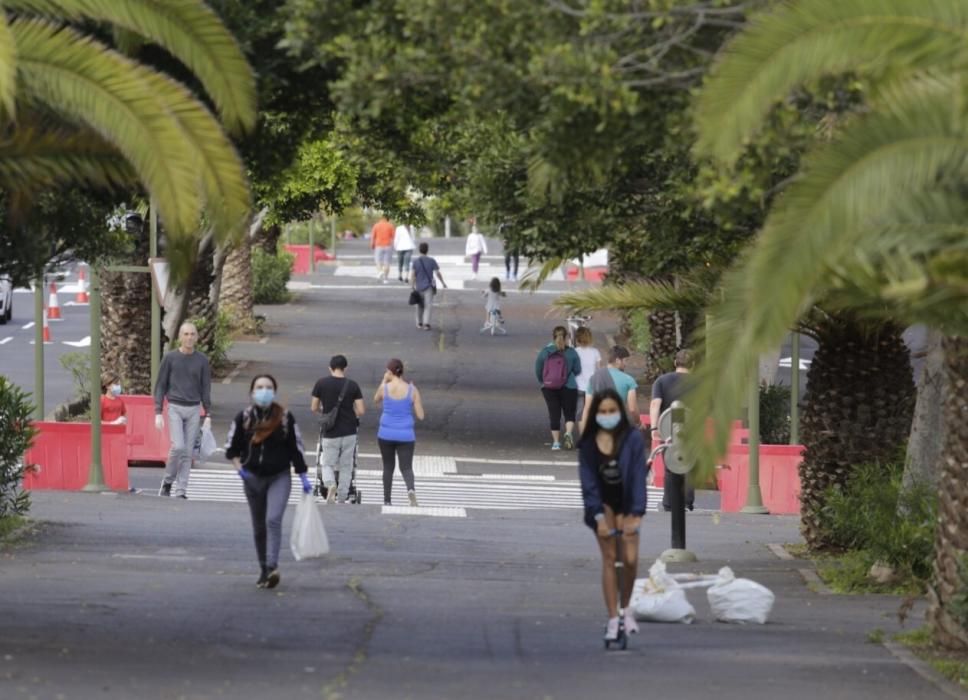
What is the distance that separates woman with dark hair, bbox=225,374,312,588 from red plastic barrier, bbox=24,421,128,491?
745 centimetres

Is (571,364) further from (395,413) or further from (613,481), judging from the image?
(613,481)

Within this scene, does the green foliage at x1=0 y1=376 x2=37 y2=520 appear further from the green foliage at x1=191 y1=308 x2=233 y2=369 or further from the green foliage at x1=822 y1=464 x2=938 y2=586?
the green foliage at x1=191 y1=308 x2=233 y2=369

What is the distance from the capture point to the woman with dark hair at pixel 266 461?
13.8 metres

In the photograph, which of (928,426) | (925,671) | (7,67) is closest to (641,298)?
(928,426)

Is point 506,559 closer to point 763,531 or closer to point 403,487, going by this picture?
point 763,531

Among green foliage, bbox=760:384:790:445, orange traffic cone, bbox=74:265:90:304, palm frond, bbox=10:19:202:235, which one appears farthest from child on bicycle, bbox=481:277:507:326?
palm frond, bbox=10:19:202:235

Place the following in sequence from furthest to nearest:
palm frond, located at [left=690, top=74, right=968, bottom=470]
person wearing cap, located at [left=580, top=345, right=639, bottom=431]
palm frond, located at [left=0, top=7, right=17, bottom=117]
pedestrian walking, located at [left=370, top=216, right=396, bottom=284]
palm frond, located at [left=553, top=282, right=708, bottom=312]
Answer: pedestrian walking, located at [left=370, top=216, right=396, bottom=284]
person wearing cap, located at [left=580, top=345, right=639, bottom=431]
palm frond, located at [left=553, top=282, right=708, bottom=312]
palm frond, located at [left=0, top=7, right=17, bottom=117]
palm frond, located at [left=690, top=74, right=968, bottom=470]

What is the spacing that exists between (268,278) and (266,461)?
111 ft

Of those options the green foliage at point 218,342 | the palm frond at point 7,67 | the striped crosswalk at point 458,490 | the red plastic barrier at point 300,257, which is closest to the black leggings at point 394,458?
the striped crosswalk at point 458,490

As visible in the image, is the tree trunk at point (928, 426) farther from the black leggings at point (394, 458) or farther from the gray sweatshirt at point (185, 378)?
the gray sweatshirt at point (185, 378)

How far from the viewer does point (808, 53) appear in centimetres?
909

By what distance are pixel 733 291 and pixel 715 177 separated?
0.99 metres

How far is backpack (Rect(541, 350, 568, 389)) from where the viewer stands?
2595 centimetres

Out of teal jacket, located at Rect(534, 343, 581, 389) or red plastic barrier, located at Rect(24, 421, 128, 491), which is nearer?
red plastic barrier, located at Rect(24, 421, 128, 491)
